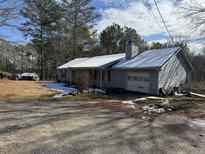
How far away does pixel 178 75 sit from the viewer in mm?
20406

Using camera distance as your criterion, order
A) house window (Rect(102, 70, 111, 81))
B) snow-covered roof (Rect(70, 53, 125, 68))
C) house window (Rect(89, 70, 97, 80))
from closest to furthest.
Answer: house window (Rect(102, 70, 111, 81)) < snow-covered roof (Rect(70, 53, 125, 68)) < house window (Rect(89, 70, 97, 80))

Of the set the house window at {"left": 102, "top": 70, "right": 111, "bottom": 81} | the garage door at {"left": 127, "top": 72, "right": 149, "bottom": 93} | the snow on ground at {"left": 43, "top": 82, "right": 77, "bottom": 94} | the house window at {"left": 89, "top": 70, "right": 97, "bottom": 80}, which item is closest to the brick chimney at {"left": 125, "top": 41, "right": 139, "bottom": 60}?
the house window at {"left": 102, "top": 70, "right": 111, "bottom": 81}

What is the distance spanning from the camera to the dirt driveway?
5430 mm

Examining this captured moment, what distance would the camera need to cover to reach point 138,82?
1995 centimetres

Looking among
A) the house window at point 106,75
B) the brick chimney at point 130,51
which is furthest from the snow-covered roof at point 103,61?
the brick chimney at point 130,51

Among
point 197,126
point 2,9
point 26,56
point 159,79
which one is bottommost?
point 197,126

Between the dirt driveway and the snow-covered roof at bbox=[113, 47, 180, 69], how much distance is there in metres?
9.87

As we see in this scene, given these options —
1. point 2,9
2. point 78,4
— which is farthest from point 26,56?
point 78,4

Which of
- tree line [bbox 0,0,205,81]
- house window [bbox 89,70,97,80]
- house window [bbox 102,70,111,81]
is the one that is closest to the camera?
house window [bbox 102,70,111,81]

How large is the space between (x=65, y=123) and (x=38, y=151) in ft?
9.14

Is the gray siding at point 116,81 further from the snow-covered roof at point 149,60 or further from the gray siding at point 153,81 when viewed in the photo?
the gray siding at point 153,81

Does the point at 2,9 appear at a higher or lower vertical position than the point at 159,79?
higher

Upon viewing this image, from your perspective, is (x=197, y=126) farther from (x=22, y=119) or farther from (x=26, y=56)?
(x=26, y=56)

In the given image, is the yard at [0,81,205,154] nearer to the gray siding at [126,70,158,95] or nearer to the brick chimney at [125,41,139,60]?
the gray siding at [126,70,158,95]
